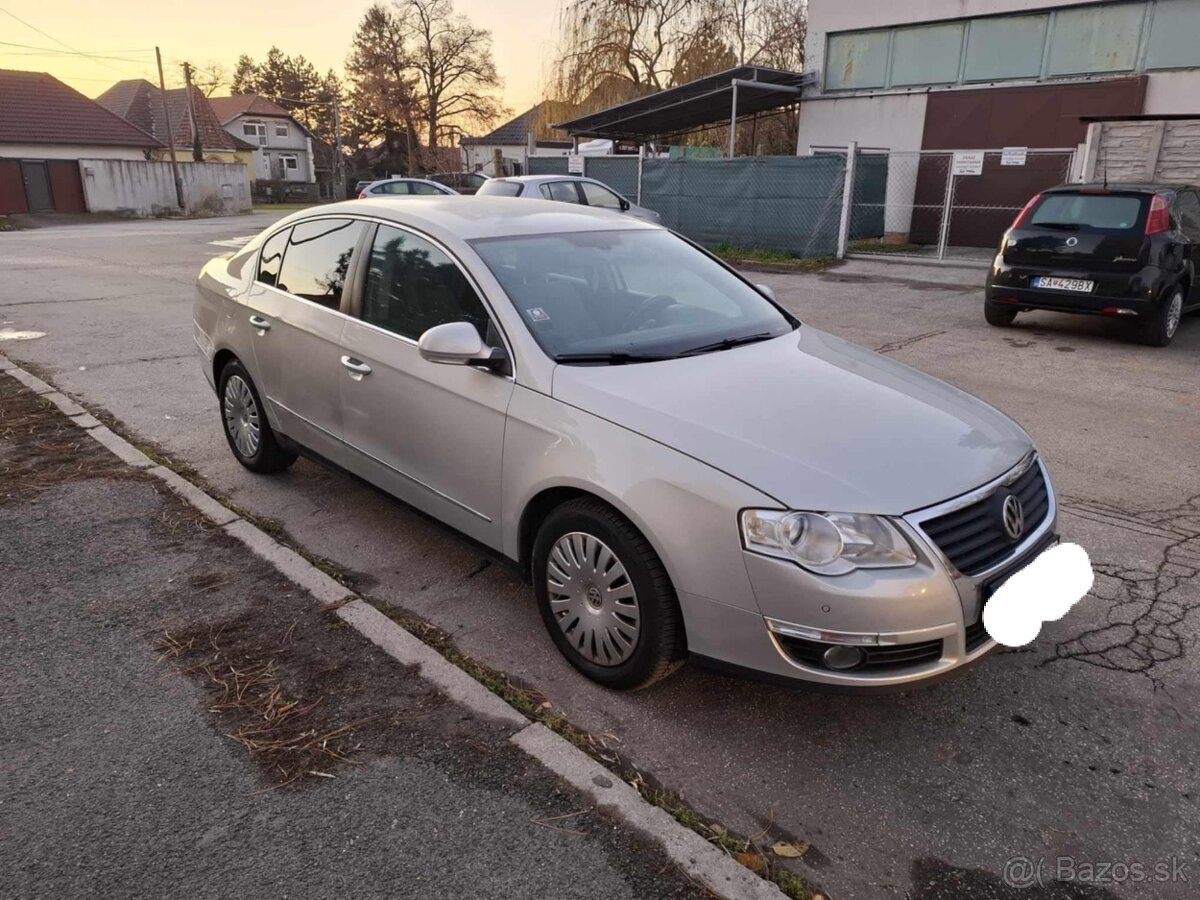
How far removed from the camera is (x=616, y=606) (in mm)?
2961

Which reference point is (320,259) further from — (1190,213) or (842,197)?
(842,197)

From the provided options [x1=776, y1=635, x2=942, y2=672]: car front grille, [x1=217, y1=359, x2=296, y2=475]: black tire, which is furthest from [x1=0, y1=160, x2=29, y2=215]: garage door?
[x1=776, y1=635, x2=942, y2=672]: car front grille

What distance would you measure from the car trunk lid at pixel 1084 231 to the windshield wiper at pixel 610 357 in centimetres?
719

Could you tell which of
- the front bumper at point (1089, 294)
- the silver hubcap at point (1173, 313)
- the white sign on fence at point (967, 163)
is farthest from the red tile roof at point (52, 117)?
the silver hubcap at point (1173, 313)

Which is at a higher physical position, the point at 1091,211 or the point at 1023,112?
the point at 1023,112

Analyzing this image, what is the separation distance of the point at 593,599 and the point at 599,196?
13819 millimetres

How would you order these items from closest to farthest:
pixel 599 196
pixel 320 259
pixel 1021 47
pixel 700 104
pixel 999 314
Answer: pixel 320 259 → pixel 999 314 → pixel 599 196 → pixel 1021 47 → pixel 700 104

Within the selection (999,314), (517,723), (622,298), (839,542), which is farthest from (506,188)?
(839,542)

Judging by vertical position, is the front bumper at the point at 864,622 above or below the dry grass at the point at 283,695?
above

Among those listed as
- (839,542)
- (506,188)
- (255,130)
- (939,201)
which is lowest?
(839,542)

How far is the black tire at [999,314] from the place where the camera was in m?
9.95

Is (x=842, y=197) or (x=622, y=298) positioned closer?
(x=622, y=298)

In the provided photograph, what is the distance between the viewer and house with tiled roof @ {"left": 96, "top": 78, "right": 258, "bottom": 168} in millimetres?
53219

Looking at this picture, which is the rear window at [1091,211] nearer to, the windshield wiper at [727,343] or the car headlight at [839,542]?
the windshield wiper at [727,343]
